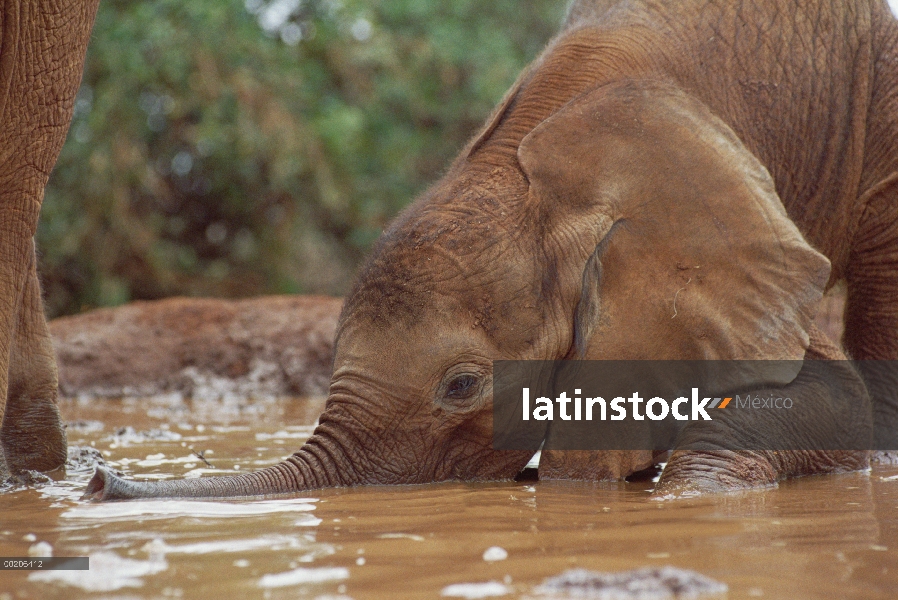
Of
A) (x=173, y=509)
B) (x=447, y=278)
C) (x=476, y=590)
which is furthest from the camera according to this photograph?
(x=447, y=278)

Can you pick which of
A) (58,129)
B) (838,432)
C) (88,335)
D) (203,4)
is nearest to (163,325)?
(88,335)

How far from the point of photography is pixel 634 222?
4.45 meters

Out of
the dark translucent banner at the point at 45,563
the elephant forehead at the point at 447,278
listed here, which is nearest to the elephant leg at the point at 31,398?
the elephant forehead at the point at 447,278

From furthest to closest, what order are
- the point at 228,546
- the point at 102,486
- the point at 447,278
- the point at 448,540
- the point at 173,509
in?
1. the point at 447,278
2. the point at 102,486
3. the point at 173,509
4. the point at 448,540
5. the point at 228,546

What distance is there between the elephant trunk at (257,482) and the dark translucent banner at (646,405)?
2.10 feet

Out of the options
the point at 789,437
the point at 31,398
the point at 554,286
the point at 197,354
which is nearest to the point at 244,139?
the point at 197,354

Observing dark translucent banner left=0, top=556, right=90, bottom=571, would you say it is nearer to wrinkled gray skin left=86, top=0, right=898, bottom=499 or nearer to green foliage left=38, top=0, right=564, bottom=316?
wrinkled gray skin left=86, top=0, right=898, bottom=499

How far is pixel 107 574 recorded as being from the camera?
278 cm

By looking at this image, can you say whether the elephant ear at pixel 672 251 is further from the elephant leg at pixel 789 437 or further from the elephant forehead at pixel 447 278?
the elephant leg at pixel 789 437

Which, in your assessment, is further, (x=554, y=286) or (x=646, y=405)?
(x=646, y=405)

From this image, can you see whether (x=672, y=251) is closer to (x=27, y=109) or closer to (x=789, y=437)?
(x=789, y=437)

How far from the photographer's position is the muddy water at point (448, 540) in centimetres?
270

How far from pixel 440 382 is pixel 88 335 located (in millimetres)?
5967

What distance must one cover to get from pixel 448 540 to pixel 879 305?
3029 mm
